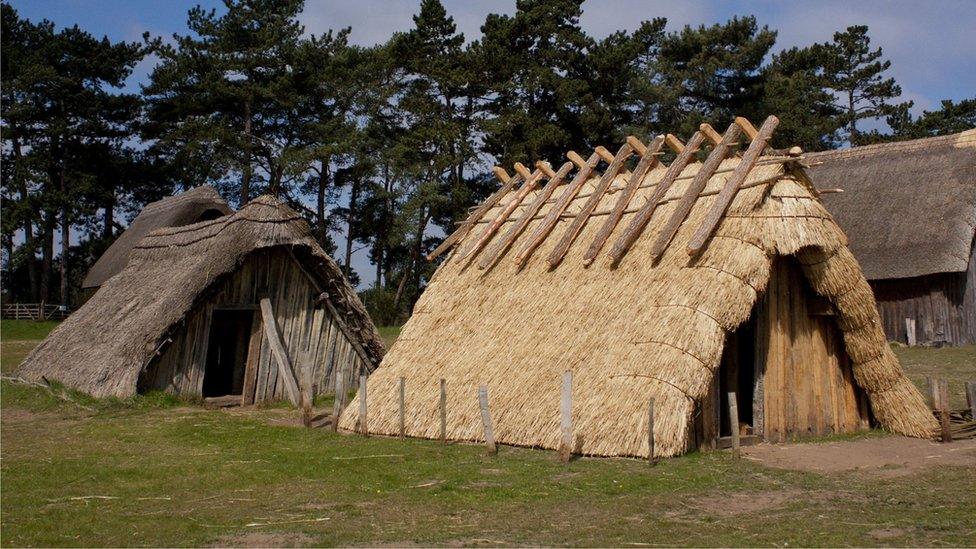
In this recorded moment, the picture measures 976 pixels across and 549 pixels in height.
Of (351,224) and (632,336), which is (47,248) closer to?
(351,224)

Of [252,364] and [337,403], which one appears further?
[252,364]

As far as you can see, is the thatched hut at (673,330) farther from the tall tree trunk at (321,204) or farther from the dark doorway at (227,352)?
the tall tree trunk at (321,204)

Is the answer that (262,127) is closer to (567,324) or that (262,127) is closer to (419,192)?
(419,192)

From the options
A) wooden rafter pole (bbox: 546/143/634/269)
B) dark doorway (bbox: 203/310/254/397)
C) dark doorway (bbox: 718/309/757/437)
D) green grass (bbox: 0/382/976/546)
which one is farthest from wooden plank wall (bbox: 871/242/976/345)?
dark doorway (bbox: 203/310/254/397)

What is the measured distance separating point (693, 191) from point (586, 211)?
2479mm

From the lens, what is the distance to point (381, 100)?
146 feet

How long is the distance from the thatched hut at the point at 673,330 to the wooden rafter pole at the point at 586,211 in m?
0.05

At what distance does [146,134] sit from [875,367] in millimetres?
40250

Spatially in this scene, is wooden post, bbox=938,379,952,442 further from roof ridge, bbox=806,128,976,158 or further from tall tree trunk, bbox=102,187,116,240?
tall tree trunk, bbox=102,187,116,240

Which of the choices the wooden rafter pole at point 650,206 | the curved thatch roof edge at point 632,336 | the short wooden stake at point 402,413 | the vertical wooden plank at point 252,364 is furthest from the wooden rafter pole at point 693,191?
the vertical wooden plank at point 252,364

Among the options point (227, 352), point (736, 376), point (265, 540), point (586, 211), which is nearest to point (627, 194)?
point (586, 211)

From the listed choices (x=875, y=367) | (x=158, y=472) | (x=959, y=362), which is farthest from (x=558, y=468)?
(x=959, y=362)

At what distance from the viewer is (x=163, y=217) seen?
33281 millimetres

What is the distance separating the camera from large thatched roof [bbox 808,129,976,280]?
2745 cm
